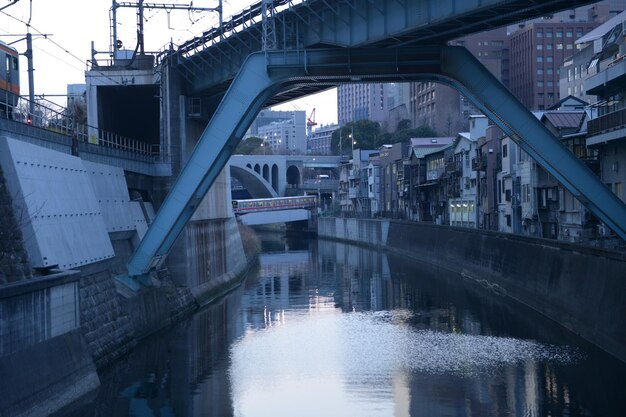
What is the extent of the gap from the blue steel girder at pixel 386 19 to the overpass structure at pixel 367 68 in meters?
0.03

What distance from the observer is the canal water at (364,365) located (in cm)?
1969

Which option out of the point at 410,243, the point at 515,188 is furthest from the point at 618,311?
the point at 410,243

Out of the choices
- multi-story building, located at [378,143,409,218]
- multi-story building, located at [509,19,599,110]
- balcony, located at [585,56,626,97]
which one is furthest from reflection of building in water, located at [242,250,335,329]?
multi-story building, located at [509,19,599,110]

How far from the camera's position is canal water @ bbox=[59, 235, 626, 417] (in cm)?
1969

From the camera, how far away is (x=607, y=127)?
32219 millimetres

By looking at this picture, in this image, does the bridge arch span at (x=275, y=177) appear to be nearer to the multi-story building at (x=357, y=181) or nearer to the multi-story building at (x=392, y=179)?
the multi-story building at (x=357, y=181)

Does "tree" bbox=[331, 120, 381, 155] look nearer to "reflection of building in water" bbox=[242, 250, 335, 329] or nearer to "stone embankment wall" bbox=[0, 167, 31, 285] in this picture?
"reflection of building in water" bbox=[242, 250, 335, 329]

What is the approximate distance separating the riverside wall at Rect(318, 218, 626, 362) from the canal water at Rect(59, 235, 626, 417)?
2.43ft

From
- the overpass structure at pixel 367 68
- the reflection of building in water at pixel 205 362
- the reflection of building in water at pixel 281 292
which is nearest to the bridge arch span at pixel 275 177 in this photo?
the reflection of building in water at pixel 281 292

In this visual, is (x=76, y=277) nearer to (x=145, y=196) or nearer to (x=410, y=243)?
(x=145, y=196)

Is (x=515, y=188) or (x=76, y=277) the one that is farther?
(x=515, y=188)

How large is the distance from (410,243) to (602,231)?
3249cm

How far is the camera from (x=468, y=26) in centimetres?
2361

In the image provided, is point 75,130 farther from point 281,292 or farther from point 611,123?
point 611,123
